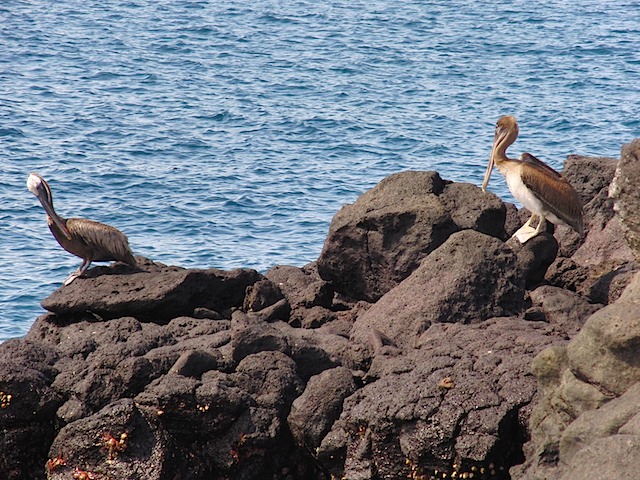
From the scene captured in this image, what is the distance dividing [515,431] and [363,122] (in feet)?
62.3

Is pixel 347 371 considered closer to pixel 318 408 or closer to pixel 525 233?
pixel 318 408

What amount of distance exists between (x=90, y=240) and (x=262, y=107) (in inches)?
654

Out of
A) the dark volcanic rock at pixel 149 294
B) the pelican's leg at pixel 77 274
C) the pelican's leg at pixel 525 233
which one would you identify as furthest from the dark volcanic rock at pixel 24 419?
the pelican's leg at pixel 525 233

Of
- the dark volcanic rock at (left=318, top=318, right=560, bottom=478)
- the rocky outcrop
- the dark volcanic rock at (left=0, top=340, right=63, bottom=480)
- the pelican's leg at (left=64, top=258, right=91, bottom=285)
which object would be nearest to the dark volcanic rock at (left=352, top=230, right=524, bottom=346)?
the rocky outcrop

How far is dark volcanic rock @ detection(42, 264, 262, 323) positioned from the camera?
376 inches

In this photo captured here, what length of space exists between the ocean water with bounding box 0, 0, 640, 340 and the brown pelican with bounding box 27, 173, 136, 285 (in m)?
4.25

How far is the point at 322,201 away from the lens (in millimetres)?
20078

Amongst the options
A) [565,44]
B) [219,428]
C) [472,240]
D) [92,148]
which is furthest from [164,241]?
[565,44]

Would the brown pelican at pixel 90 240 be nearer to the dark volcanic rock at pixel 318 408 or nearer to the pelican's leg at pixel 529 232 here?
the dark volcanic rock at pixel 318 408

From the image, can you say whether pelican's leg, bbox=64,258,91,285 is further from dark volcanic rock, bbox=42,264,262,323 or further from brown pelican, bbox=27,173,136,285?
dark volcanic rock, bbox=42,264,262,323

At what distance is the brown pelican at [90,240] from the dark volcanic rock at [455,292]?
2571mm

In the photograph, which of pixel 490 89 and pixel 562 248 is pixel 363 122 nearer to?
pixel 490 89

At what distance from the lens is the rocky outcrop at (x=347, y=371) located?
23.2ft

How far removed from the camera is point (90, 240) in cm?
1073
